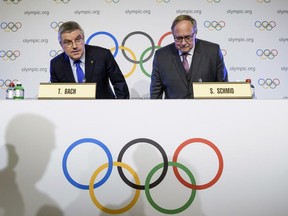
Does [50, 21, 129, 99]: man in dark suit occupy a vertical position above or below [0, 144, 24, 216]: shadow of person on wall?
above

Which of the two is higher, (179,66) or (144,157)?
(179,66)

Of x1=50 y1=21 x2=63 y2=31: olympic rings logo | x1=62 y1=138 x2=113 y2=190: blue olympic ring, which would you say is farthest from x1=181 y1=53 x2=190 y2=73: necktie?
x1=50 y1=21 x2=63 y2=31: olympic rings logo

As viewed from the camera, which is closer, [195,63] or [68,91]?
[68,91]

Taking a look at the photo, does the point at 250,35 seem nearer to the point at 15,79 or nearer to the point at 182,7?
the point at 182,7

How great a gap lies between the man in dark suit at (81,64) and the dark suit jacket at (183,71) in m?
0.34

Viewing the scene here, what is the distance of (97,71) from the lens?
2.60 m

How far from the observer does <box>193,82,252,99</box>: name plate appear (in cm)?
167

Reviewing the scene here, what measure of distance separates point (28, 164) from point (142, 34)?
2.52 metres

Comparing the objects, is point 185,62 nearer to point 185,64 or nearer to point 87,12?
point 185,64

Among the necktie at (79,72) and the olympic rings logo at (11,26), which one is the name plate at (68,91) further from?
the olympic rings logo at (11,26)

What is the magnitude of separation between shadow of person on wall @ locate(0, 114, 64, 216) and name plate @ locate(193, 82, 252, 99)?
31.5 inches

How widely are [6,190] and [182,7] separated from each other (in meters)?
2.98

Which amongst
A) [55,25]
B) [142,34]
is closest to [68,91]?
[142,34]

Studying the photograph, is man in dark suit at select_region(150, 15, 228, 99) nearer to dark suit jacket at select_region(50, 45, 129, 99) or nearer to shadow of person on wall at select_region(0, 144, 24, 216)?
dark suit jacket at select_region(50, 45, 129, 99)
